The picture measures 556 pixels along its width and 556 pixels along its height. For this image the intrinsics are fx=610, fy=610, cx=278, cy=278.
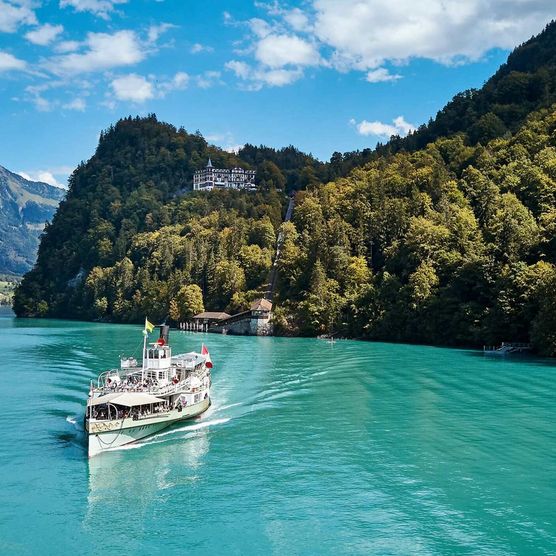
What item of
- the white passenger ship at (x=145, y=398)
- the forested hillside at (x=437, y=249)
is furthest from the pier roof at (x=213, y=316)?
the white passenger ship at (x=145, y=398)

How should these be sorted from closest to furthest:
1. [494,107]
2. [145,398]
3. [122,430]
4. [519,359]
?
[122,430]
[145,398]
[519,359]
[494,107]

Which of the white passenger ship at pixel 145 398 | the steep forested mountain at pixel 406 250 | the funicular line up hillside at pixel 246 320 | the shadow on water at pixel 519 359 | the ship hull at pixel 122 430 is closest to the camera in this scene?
the ship hull at pixel 122 430

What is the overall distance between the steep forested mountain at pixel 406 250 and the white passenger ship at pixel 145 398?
52.7m

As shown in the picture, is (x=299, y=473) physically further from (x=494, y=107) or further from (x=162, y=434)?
(x=494, y=107)

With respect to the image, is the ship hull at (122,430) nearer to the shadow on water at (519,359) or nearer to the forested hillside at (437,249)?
the shadow on water at (519,359)

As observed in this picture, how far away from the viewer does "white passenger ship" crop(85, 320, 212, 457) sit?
38.7 meters

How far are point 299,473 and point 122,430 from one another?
483 inches

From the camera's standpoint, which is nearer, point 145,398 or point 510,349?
point 145,398

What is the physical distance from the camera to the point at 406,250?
117 metres

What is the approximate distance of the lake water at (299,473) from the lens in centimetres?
2681

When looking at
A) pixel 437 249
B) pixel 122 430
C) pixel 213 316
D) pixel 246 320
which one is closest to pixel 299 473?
pixel 122 430

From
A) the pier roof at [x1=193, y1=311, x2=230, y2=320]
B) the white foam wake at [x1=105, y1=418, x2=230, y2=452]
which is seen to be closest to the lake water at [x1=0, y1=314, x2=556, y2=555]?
the white foam wake at [x1=105, y1=418, x2=230, y2=452]

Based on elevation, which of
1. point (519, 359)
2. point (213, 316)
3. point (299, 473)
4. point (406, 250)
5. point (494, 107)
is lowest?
point (299, 473)

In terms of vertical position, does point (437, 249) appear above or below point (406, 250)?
below
